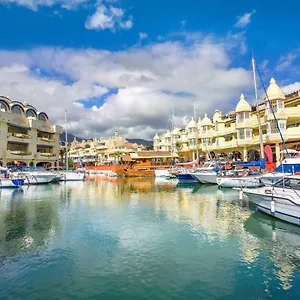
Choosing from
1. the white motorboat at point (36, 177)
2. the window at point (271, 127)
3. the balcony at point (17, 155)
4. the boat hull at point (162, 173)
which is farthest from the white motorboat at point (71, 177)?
the window at point (271, 127)

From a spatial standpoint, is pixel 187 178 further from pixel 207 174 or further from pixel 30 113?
pixel 30 113

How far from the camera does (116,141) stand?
425 ft

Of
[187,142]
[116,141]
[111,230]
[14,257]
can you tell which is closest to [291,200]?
[111,230]

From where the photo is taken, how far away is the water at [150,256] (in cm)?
877

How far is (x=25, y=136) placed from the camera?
217 ft

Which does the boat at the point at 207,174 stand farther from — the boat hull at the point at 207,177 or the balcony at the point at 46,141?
the balcony at the point at 46,141

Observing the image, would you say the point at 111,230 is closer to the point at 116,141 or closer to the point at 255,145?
the point at 255,145

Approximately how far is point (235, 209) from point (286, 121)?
27.3 meters

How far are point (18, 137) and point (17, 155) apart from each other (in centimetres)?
427

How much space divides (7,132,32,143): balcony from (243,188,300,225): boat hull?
5729 cm

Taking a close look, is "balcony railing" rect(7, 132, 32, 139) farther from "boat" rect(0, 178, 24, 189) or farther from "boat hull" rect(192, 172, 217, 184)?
"boat hull" rect(192, 172, 217, 184)

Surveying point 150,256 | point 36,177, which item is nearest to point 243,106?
point 36,177

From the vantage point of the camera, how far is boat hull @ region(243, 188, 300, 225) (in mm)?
15616

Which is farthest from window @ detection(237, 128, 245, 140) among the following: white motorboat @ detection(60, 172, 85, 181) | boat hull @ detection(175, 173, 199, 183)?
white motorboat @ detection(60, 172, 85, 181)
